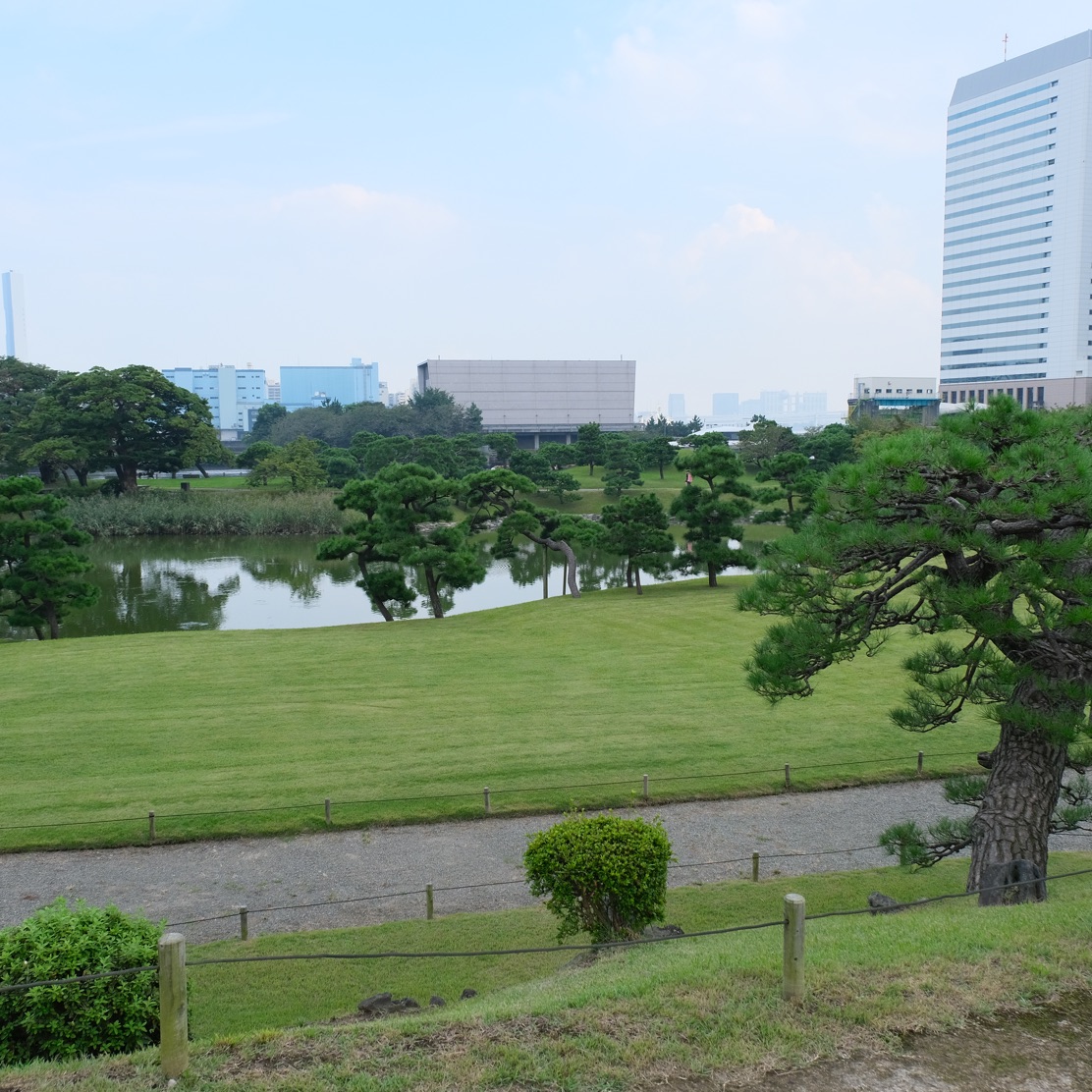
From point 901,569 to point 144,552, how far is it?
4199 cm

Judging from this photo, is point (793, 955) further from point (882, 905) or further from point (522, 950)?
point (882, 905)

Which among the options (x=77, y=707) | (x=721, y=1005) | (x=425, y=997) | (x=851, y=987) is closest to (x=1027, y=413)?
(x=851, y=987)

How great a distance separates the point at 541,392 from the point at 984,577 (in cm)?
10359

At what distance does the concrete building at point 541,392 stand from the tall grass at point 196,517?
5546 centimetres

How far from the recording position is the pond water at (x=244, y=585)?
2919 cm

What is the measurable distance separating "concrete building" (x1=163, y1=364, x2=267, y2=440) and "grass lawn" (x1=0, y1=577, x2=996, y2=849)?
153m

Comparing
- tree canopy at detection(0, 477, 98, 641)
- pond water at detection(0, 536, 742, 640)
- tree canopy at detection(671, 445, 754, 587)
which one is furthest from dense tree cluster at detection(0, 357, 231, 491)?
tree canopy at detection(671, 445, 754, 587)

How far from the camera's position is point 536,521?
99.3 feet

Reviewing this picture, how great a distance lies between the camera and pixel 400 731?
1486 cm

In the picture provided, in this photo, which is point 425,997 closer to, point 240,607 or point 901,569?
point 901,569

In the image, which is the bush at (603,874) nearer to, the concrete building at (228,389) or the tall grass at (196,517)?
the tall grass at (196,517)

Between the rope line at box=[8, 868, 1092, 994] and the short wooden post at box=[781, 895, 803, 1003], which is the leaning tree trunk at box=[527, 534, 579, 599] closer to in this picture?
the rope line at box=[8, 868, 1092, 994]

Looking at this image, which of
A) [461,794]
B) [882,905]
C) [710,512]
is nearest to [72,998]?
[882,905]

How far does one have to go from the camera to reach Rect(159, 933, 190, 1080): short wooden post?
433cm
